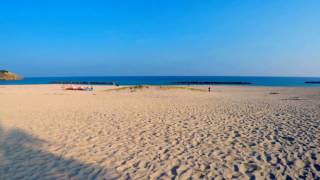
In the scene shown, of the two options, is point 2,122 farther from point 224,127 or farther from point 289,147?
point 289,147

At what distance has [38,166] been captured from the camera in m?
4.66

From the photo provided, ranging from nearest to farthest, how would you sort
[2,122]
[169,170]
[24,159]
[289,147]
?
[169,170]
[24,159]
[289,147]
[2,122]

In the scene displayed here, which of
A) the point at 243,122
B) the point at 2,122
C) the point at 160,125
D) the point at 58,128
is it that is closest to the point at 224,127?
the point at 243,122

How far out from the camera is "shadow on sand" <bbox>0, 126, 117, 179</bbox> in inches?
168

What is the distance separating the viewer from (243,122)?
8930 millimetres

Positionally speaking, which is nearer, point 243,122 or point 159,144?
point 159,144

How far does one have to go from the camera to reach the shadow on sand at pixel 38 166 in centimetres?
426

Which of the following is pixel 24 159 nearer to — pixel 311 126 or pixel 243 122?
pixel 243 122

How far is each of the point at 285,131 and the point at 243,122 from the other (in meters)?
1.72

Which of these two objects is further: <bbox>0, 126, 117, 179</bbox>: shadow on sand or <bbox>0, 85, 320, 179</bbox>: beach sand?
<bbox>0, 85, 320, 179</bbox>: beach sand

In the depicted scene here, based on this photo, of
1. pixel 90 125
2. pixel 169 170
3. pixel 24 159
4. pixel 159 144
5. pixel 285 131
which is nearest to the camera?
pixel 169 170

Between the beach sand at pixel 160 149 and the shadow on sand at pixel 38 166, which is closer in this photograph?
the shadow on sand at pixel 38 166

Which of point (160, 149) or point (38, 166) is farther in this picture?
point (160, 149)

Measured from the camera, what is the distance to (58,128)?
316 inches
